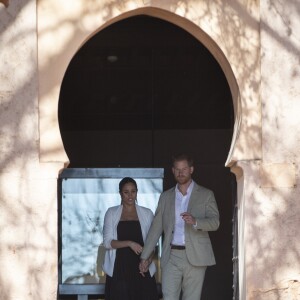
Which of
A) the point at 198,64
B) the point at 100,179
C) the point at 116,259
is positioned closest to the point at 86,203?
the point at 100,179

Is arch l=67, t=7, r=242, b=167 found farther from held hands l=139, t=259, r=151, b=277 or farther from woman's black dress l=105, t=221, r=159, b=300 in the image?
woman's black dress l=105, t=221, r=159, b=300

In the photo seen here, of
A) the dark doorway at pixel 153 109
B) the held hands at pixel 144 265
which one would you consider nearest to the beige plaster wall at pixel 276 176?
the held hands at pixel 144 265

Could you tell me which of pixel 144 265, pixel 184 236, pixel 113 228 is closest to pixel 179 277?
pixel 184 236

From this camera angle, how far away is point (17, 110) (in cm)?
871

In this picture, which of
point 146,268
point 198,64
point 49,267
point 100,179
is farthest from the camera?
point 198,64

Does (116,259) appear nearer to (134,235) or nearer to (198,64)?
(134,235)

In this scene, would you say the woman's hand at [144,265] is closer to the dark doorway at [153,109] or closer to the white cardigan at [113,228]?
the white cardigan at [113,228]

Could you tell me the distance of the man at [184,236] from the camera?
9.33 meters

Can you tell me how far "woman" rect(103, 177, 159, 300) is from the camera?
388 inches

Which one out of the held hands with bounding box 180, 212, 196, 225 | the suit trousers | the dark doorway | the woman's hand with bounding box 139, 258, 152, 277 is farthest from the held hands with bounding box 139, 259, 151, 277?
the dark doorway

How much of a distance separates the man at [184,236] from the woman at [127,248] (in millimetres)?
364

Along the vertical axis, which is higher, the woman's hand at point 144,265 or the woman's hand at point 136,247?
the woman's hand at point 136,247

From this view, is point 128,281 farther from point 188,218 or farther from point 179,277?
point 188,218

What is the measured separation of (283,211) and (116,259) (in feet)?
6.01
